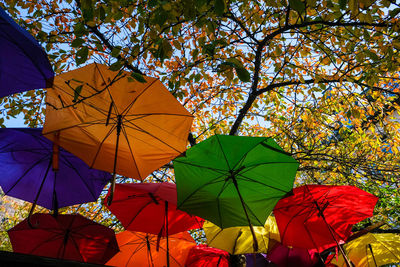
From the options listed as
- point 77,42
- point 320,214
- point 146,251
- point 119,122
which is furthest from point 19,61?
point 320,214

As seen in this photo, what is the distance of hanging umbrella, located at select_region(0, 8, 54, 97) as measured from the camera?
2369 mm

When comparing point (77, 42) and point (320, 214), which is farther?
point (320, 214)

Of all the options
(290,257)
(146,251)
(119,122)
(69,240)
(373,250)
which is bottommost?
(373,250)

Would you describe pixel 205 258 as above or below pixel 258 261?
above

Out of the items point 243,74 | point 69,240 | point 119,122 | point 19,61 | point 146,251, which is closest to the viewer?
point 243,74

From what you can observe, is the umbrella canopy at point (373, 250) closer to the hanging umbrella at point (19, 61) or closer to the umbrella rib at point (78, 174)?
the umbrella rib at point (78, 174)

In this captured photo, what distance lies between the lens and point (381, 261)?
5.15 meters

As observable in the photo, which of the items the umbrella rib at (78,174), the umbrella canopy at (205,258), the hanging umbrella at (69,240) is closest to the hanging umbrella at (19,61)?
the umbrella rib at (78,174)

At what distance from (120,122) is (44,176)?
1979mm

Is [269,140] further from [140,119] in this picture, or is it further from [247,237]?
[247,237]

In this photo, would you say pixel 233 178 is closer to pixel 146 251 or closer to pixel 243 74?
pixel 243 74

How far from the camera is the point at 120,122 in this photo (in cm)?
355

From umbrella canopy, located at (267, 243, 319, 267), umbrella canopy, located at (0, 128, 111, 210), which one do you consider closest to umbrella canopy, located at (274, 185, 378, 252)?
umbrella canopy, located at (267, 243, 319, 267)

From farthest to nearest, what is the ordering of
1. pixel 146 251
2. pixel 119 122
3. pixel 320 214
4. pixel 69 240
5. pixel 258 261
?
pixel 258 261 → pixel 146 251 → pixel 69 240 → pixel 320 214 → pixel 119 122
